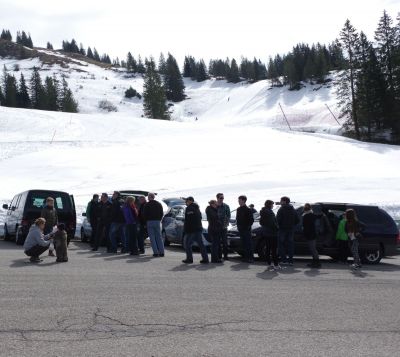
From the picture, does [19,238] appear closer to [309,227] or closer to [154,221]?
[154,221]

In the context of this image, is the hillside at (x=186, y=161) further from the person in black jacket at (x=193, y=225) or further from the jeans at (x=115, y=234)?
the person in black jacket at (x=193, y=225)

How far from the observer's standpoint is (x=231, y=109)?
150 metres

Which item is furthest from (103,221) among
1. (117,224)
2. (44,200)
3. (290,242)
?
(290,242)

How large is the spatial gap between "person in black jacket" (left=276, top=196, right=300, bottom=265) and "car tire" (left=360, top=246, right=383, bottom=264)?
8.86 ft

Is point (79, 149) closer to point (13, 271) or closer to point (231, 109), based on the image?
point (13, 271)

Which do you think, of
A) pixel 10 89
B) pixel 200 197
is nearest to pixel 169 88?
pixel 10 89

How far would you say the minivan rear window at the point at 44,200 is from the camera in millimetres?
18359

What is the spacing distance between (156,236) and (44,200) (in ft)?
15.6

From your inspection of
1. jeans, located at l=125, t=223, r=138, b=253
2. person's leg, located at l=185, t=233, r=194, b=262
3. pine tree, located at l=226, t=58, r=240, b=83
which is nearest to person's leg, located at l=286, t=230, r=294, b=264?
person's leg, located at l=185, t=233, r=194, b=262

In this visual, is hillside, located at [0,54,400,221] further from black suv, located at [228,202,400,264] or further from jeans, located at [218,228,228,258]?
jeans, located at [218,228,228,258]

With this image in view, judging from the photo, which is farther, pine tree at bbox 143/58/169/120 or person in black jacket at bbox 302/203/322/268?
pine tree at bbox 143/58/169/120

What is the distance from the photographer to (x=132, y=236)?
1620 cm

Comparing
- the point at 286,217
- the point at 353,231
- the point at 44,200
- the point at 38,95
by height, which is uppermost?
the point at 38,95

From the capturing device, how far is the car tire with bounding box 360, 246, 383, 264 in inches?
649
